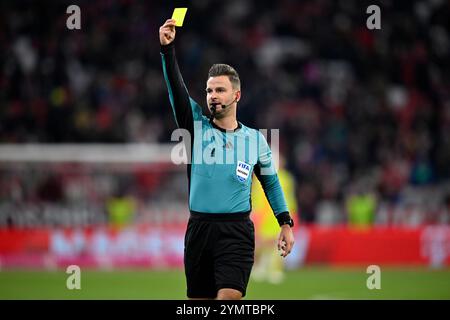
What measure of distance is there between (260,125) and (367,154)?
9.20 ft

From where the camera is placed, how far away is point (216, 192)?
6.77 metres

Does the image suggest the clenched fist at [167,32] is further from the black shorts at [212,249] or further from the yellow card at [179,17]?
the black shorts at [212,249]

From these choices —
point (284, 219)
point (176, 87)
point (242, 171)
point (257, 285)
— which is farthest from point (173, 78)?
point (257, 285)

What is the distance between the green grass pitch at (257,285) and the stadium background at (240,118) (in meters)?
0.11

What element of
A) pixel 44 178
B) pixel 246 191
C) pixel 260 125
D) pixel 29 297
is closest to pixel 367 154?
pixel 260 125

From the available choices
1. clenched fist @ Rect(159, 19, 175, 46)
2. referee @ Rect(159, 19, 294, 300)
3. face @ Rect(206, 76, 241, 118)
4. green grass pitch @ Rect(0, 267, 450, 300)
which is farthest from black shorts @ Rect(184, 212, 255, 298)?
green grass pitch @ Rect(0, 267, 450, 300)

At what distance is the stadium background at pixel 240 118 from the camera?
1714 centimetres

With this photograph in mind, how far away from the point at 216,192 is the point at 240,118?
Answer: 14612mm

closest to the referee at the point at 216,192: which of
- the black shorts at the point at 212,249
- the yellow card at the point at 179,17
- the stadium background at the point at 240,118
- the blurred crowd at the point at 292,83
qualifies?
the black shorts at the point at 212,249

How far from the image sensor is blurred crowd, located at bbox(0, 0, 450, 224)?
2061cm

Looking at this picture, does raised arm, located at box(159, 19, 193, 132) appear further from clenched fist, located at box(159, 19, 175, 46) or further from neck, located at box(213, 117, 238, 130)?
neck, located at box(213, 117, 238, 130)

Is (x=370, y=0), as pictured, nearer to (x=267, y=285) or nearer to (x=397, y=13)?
(x=397, y=13)

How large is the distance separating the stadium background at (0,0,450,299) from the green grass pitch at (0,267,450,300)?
11 centimetres

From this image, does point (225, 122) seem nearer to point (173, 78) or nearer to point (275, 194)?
point (173, 78)
